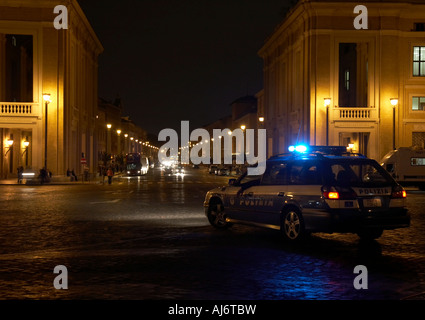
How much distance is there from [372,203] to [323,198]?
3.20 ft

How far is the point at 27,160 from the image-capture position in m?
65.5

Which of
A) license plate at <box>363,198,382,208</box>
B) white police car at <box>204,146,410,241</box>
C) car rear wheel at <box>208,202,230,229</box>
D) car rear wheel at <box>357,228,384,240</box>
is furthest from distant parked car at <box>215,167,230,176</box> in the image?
license plate at <box>363,198,382,208</box>

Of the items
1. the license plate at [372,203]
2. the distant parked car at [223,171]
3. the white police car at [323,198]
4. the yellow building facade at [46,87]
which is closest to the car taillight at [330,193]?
the white police car at [323,198]

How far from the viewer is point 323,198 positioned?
1198 cm

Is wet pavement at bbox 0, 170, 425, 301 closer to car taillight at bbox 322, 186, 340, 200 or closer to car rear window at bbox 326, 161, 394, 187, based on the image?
car taillight at bbox 322, 186, 340, 200

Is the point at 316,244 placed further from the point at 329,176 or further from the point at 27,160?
the point at 27,160

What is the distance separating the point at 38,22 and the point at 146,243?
40.6m

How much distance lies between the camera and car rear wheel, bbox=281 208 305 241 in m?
12.5

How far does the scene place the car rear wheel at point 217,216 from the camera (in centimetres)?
1545

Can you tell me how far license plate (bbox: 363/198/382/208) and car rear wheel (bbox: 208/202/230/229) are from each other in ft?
14.1

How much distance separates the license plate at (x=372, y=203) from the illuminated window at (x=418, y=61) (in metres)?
43.3

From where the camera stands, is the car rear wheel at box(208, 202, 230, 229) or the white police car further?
the car rear wheel at box(208, 202, 230, 229)

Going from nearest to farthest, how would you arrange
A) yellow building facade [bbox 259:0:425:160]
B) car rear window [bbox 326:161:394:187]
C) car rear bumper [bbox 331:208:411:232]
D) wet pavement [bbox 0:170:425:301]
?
1. wet pavement [bbox 0:170:425:301]
2. car rear bumper [bbox 331:208:411:232]
3. car rear window [bbox 326:161:394:187]
4. yellow building facade [bbox 259:0:425:160]
